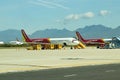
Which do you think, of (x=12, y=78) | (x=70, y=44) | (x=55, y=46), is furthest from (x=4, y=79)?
(x=70, y=44)

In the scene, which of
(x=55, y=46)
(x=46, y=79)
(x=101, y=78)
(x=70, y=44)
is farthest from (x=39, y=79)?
(x=70, y=44)

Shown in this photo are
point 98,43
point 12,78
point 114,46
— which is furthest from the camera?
point 98,43

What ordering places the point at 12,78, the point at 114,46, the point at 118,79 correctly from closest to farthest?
the point at 118,79 < the point at 12,78 < the point at 114,46

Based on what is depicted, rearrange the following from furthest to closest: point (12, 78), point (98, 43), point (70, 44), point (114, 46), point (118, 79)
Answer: point (98, 43) → point (70, 44) → point (114, 46) → point (12, 78) → point (118, 79)

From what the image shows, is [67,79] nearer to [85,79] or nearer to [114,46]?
[85,79]

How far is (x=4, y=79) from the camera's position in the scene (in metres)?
24.3

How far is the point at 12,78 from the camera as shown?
81.6 feet

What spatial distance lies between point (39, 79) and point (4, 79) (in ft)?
6.91

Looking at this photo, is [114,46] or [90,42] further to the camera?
[90,42]

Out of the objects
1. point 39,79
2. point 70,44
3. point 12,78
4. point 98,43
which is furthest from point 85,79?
point 98,43

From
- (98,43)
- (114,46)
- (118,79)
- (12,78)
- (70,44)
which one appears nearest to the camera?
(118,79)

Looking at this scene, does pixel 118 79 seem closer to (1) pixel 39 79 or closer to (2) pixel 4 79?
(1) pixel 39 79

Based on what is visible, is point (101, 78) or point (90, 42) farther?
point (90, 42)

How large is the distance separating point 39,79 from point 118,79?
4.46m
